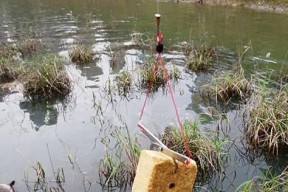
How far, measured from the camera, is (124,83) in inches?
372

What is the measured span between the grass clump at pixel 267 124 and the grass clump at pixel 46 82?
15.4 ft

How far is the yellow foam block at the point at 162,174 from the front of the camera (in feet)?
9.80

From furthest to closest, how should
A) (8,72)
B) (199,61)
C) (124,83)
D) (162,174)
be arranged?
(199,61) → (8,72) → (124,83) → (162,174)

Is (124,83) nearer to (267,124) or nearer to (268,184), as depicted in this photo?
(267,124)

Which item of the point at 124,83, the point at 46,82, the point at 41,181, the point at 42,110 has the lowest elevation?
the point at 41,181

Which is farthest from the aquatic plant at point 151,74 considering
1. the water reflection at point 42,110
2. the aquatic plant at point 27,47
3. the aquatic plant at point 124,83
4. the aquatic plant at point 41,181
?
the aquatic plant at point 27,47

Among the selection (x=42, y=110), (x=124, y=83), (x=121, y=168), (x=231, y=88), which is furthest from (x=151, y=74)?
(x=121, y=168)

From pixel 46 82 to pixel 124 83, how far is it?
1.89m

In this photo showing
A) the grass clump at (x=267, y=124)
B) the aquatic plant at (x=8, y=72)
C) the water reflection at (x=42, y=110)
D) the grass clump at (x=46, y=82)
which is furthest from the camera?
the aquatic plant at (x=8, y=72)

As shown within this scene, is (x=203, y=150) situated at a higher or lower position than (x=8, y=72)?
lower

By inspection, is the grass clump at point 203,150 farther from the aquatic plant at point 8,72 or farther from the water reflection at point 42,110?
the aquatic plant at point 8,72

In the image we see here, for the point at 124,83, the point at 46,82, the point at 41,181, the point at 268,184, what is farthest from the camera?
the point at 124,83

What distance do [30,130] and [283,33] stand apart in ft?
37.4

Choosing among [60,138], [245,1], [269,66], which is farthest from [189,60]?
[245,1]
